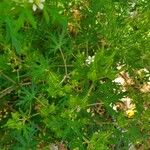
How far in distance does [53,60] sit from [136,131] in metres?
0.62

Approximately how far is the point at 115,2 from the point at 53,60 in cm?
50

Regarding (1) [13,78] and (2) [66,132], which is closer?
(2) [66,132]

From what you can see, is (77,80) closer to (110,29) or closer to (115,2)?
(110,29)

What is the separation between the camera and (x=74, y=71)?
7.00 ft

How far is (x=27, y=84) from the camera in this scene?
236cm

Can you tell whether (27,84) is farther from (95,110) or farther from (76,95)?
(95,110)

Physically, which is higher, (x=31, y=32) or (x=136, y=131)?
(x=31, y=32)

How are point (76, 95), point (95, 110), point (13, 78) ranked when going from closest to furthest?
point (76, 95)
point (13, 78)
point (95, 110)

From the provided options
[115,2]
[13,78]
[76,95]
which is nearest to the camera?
[76,95]

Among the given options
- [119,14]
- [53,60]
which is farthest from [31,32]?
[119,14]

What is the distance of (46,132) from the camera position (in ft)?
8.27

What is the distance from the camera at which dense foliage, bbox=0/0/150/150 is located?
209cm

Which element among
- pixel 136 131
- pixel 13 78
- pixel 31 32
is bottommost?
pixel 136 131

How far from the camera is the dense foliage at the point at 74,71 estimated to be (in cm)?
209
